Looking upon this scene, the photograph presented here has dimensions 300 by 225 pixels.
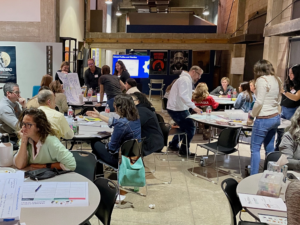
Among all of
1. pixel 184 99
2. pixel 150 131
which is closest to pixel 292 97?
pixel 184 99

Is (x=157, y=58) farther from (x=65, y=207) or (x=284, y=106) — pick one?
(x=65, y=207)

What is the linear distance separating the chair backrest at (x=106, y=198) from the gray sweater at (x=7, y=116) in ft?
7.73

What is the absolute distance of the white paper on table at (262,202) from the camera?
1.95m

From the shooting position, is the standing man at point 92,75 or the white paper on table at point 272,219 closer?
the white paper on table at point 272,219

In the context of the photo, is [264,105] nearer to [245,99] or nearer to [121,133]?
[121,133]

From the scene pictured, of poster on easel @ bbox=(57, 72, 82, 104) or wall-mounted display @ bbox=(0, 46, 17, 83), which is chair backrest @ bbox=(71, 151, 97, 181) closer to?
poster on easel @ bbox=(57, 72, 82, 104)

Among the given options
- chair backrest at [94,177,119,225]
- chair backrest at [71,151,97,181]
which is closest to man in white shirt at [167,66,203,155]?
chair backrest at [71,151,97,181]

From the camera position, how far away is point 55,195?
1983mm

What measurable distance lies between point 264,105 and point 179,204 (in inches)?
64.6

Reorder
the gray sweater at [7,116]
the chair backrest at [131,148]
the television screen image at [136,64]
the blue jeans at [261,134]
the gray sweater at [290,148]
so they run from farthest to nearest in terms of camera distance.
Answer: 1. the television screen image at [136,64]
2. the gray sweater at [7,116]
3. the blue jeans at [261,134]
4. the chair backrest at [131,148]
5. the gray sweater at [290,148]

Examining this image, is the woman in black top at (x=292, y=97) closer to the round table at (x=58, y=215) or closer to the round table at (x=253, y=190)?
the round table at (x=253, y=190)

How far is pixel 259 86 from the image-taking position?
3758 millimetres

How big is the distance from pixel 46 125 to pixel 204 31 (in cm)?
1116

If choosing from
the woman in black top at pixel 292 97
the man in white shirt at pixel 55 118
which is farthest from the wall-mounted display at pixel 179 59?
the man in white shirt at pixel 55 118
